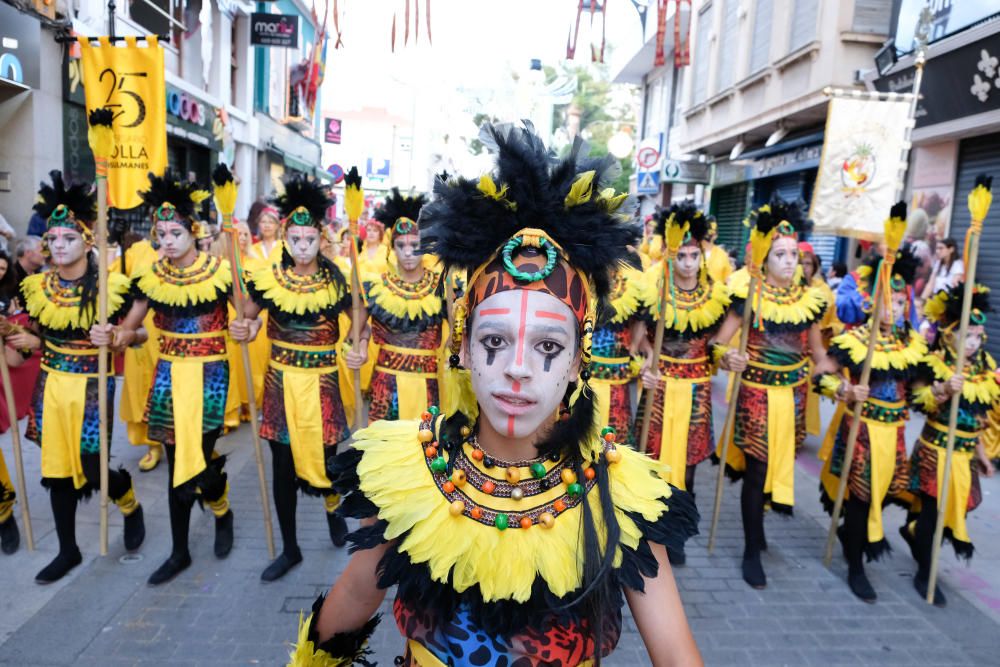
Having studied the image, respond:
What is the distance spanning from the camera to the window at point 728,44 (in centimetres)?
1681

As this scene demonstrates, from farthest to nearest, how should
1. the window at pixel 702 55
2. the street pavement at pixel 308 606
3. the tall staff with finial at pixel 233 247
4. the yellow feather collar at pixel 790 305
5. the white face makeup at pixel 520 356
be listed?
the window at pixel 702 55
the yellow feather collar at pixel 790 305
the tall staff with finial at pixel 233 247
the street pavement at pixel 308 606
the white face makeup at pixel 520 356

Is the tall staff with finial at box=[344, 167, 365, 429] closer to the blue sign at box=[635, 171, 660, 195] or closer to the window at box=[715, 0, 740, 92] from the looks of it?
the window at box=[715, 0, 740, 92]

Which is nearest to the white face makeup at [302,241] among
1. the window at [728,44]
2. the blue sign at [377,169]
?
the window at [728,44]

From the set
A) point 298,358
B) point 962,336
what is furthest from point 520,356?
point 962,336

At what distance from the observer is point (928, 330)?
7.45 meters

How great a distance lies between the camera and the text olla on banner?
4543 mm

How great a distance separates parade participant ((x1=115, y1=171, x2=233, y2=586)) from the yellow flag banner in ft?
0.43

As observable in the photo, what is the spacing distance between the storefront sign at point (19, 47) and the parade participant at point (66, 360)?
6168mm

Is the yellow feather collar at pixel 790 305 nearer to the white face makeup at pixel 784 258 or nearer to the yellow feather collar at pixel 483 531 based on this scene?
the white face makeup at pixel 784 258

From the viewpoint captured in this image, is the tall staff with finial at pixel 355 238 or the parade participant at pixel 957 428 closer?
the tall staff with finial at pixel 355 238

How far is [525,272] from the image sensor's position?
67.1 inches

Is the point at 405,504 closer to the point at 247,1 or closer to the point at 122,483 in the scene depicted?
the point at 122,483

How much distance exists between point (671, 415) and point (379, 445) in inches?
126

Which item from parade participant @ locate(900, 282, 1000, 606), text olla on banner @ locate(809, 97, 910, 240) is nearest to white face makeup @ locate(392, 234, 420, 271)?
text olla on banner @ locate(809, 97, 910, 240)
